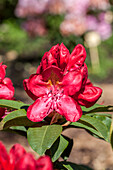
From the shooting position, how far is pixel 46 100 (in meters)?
1.03

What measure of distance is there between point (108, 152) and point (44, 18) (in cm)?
394

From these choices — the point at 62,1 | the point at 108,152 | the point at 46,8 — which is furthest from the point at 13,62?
the point at 108,152

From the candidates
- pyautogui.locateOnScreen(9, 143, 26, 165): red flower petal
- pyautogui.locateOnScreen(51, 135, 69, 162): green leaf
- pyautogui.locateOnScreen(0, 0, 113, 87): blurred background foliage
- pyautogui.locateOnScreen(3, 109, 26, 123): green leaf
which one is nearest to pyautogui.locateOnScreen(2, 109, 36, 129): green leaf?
pyautogui.locateOnScreen(3, 109, 26, 123): green leaf

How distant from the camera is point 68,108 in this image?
1.01 metres

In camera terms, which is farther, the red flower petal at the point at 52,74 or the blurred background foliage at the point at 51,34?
the blurred background foliage at the point at 51,34

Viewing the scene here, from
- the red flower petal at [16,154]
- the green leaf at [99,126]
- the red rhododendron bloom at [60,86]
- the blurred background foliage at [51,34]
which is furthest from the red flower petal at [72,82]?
the blurred background foliage at [51,34]

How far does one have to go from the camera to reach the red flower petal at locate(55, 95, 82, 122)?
0.99m

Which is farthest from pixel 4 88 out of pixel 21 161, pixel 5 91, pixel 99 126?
pixel 21 161

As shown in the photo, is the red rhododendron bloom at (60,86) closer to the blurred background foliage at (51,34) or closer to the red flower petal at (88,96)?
the red flower petal at (88,96)

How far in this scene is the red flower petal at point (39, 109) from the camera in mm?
992

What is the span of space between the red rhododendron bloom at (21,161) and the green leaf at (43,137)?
26cm

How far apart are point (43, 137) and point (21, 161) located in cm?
38

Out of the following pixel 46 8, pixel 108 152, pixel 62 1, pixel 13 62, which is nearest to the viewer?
pixel 108 152

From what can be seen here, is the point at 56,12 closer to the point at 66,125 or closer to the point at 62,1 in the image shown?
the point at 62,1
